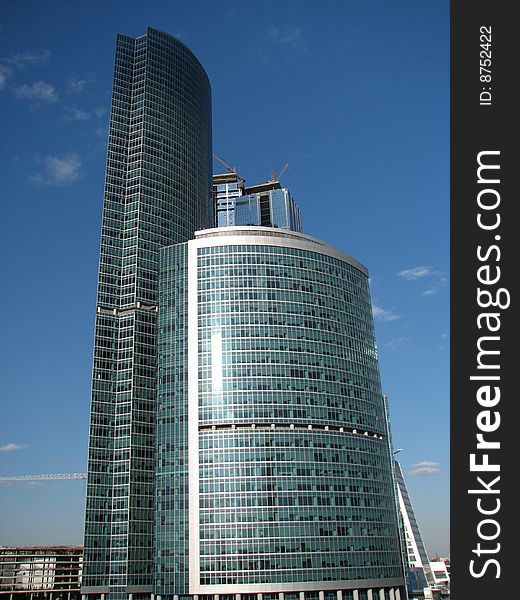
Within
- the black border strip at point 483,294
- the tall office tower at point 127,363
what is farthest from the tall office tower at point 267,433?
the black border strip at point 483,294

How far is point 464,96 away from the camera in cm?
3562

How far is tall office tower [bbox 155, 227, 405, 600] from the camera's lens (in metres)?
149

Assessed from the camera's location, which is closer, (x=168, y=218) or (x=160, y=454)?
(x=160, y=454)

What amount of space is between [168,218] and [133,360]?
4515cm

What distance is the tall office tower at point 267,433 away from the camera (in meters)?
149

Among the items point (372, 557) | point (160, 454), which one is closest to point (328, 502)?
point (372, 557)

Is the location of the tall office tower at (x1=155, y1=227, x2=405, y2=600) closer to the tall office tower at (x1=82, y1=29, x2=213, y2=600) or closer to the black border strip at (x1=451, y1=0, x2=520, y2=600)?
the tall office tower at (x1=82, y1=29, x2=213, y2=600)

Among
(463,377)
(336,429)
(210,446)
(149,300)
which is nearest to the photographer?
(463,377)

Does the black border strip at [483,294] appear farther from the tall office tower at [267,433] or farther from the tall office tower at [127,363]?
the tall office tower at [127,363]

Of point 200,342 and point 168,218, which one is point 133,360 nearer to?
point 200,342

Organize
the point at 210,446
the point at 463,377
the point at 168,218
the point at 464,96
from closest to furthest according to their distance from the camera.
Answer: the point at 463,377 < the point at 464,96 < the point at 210,446 < the point at 168,218

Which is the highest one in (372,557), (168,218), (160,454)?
(168,218)

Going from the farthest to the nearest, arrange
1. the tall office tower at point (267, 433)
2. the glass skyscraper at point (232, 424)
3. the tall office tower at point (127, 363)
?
the tall office tower at point (127, 363) < the glass skyscraper at point (232, 424) < the tall office tower at point (267, 433)

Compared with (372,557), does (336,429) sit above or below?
above
